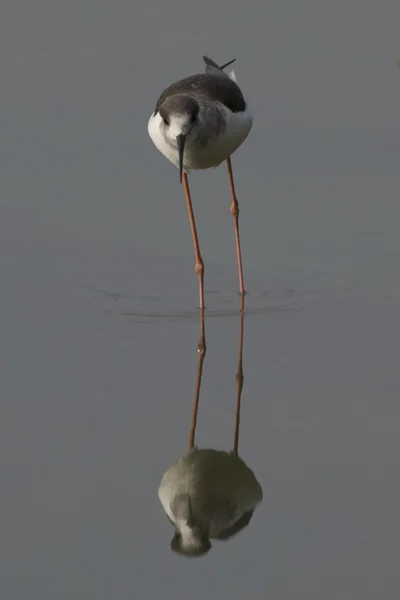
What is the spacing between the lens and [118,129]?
9.52 m

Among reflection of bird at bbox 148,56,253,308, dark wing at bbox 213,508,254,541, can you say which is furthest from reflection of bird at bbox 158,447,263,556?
reflection of bird at bbox 148,56,253,308

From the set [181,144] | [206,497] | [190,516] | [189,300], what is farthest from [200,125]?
[190,516]

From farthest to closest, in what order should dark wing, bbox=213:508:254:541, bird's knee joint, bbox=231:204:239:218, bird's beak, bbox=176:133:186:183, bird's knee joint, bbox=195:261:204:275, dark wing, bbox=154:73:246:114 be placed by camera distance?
bird's knee joint, bbox=231:204:239:218, dark wing, bbox=154:73:246:114, bird's knee joint, bbox=195:261:204:275, bird's beak, bbox=176:133:186:183, dark wing, bbox=213:508:254:541

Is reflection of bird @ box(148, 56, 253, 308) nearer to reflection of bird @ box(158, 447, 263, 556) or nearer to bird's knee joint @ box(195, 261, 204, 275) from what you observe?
bird's knee joint @ box(195, 261, 204, 275)

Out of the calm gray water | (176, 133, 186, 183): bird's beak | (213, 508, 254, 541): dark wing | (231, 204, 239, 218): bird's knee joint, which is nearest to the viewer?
the calm gray water

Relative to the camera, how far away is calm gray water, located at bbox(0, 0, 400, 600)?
4.42 meters

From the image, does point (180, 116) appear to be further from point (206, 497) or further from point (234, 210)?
point (206, 497)

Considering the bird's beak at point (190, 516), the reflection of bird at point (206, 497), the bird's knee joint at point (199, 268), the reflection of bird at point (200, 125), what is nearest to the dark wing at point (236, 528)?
the reflection of bird at point (206, 497)

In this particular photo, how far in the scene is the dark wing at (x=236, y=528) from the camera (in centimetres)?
454

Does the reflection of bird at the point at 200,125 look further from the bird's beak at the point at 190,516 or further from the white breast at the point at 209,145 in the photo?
the bird's beak at the point at 190,516

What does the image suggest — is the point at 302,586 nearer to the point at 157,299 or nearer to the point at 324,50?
the point at 157,299

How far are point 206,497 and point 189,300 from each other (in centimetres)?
232

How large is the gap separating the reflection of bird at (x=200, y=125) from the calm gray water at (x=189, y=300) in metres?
0.57

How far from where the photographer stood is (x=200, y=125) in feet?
23.0
